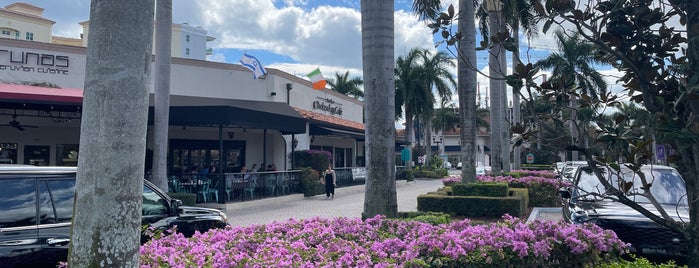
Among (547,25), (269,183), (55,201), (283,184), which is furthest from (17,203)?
(283,184)

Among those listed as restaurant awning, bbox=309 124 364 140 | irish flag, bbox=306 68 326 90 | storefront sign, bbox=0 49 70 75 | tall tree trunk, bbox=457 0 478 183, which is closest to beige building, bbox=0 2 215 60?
irish flag, bbox=306 68 326 90

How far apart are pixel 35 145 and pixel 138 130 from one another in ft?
68.5

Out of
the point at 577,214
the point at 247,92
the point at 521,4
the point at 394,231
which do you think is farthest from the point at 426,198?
the point at 247,92

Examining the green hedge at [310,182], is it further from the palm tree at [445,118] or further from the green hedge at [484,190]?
the palm tree at [445,118]

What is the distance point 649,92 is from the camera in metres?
4.00

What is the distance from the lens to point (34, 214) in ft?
18.3

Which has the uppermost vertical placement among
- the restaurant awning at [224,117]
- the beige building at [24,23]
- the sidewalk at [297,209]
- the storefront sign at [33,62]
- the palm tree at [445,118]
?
the beige building at [24,23]

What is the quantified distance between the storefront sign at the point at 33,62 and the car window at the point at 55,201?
15.8 m

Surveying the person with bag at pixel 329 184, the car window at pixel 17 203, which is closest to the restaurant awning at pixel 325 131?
the person with bag at pixel 329 184

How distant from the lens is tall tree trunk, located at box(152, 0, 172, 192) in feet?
50.9

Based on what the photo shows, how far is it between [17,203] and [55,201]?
0.40 meters

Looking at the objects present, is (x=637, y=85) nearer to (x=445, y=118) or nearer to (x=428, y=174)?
(x=428, y=174)

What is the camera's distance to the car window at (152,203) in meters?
7.00

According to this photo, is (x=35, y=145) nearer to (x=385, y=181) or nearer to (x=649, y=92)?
(x=385, y=181)
